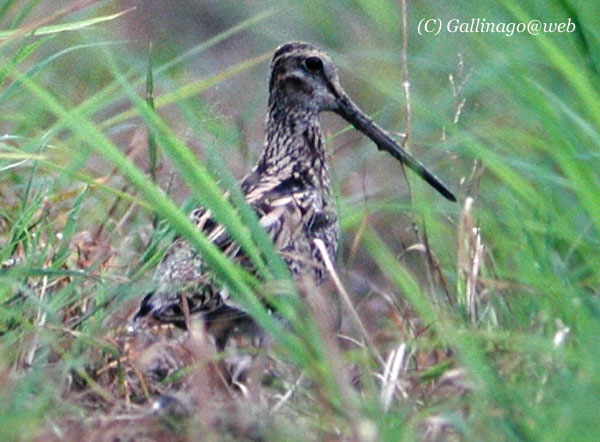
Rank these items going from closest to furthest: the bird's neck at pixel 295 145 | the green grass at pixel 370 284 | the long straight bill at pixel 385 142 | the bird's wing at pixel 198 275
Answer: the green grass at pixel 370 284
the bird's wing at pixel 198 275
the long straight bill at pixel 385 142
the bird's neck at pixel 295 145

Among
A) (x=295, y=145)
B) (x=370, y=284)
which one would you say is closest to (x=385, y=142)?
(x=295, y=145)

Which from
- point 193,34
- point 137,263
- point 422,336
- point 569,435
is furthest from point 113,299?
point 193,34

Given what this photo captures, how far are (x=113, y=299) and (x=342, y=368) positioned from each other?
1162 mm

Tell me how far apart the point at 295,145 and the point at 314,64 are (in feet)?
0.83

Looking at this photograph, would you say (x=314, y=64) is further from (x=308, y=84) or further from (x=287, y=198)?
(x=287, y=198)

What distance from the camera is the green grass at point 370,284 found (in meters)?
3.02

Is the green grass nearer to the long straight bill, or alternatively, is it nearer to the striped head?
the long straight bill

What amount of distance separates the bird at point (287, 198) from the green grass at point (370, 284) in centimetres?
9

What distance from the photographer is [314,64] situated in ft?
16.2

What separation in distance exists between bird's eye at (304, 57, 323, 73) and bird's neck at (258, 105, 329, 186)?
130mm

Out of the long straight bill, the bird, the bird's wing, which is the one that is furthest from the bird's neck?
the bird's wing

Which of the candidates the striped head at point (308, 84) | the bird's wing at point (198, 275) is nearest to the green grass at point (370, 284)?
the bird's wing at point (198, 275)

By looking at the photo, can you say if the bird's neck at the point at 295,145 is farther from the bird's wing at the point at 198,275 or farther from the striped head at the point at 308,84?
the bird's wing at the point at 198,275

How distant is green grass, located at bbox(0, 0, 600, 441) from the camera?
9.90 ft
